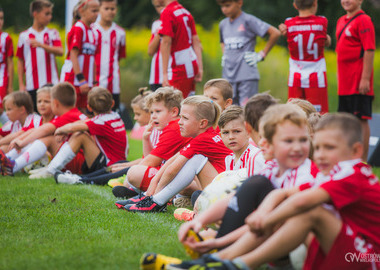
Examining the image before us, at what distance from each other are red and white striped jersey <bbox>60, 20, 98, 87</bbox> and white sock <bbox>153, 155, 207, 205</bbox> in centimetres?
385

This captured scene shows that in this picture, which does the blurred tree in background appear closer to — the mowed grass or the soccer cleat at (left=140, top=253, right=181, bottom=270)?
the mowed grass

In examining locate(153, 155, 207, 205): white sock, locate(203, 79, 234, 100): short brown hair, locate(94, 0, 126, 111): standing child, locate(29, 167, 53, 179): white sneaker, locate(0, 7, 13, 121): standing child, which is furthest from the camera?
locate(0, 7, 13, 121): standing child

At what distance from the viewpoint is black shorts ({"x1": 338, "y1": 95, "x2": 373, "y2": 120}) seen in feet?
21.5

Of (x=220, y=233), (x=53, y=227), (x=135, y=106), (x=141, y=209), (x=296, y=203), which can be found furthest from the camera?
(x=135, y=106)

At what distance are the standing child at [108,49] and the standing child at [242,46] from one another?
1.78 m

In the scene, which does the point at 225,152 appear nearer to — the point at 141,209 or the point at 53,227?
the point at 141,209

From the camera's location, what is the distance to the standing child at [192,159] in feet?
14.8

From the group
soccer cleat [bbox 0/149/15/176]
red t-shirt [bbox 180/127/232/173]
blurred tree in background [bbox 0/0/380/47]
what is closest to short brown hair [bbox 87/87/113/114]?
soccer cleat [bbox 0/149/15/176]

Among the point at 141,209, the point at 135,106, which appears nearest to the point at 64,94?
the point at 135,106

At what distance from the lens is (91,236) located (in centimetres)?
377

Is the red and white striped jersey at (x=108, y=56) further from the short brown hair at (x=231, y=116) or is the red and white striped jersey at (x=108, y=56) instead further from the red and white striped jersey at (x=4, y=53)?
the short brown hair at (x=231, y=116)

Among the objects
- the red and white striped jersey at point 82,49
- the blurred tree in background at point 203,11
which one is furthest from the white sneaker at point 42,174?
the blurred tree in background at point 203,11

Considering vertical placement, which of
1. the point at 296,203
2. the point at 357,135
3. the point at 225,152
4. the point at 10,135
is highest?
the point at 357,135

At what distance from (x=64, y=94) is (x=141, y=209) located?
2.80 metres
